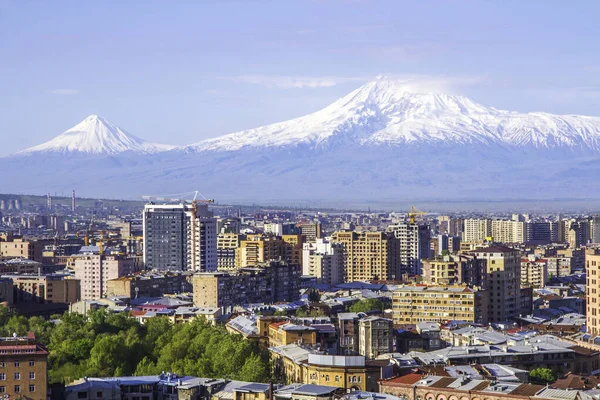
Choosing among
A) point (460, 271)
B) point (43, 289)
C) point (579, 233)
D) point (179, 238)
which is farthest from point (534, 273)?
point (579, 233)

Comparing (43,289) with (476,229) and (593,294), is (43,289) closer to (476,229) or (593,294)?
(593,294)

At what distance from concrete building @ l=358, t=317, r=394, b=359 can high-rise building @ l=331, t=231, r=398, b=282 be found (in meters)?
50.2

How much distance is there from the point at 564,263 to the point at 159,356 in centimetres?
6771

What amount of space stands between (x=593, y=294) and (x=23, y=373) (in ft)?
101

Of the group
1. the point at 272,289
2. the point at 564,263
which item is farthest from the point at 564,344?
the point at 564,263

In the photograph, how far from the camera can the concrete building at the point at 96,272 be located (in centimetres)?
8769

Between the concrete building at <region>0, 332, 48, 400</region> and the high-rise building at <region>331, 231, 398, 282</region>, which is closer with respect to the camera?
the concrete building at <region>0, 332, 48, 400</region>

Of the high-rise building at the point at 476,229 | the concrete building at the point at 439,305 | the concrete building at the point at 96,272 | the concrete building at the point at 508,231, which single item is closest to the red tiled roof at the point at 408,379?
the concrete building at the point at 439,305

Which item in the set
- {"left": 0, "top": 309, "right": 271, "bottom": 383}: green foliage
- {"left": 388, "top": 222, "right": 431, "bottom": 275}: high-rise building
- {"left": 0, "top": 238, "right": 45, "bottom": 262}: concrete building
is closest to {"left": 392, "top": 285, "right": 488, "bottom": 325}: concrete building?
{"left": 0, "top": 309, "right": 271, "bottom": 383}: green foliage

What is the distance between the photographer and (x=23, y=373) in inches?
1437

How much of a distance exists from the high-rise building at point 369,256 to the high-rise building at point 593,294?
40.8 meters

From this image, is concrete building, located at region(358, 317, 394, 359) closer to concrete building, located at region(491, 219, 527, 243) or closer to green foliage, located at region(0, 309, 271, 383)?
green foliage, located at region(0, 309, 271, 383)

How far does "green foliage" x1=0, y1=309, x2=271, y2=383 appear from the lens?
44.8 metres

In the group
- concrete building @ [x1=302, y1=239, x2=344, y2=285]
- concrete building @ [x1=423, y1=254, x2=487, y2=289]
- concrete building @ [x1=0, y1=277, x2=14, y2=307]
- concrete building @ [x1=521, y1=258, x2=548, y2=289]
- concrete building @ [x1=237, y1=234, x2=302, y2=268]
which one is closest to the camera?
concrete building @ [x1=423, y1=254, x2=487, y2=289]
